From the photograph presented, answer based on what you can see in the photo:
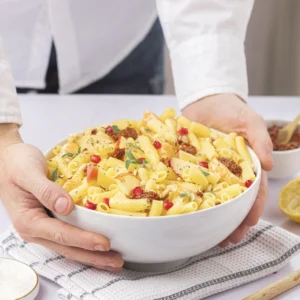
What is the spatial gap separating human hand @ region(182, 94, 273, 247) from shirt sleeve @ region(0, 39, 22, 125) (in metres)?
0.36

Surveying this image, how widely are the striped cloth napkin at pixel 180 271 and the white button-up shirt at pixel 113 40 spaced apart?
0.92 feet

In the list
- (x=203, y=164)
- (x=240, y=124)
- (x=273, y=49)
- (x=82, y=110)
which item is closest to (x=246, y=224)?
(x=203, y=164)

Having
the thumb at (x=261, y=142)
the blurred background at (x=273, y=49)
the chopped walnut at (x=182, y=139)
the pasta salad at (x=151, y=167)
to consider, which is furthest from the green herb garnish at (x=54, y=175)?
the blurred background at (x=273, y=49)

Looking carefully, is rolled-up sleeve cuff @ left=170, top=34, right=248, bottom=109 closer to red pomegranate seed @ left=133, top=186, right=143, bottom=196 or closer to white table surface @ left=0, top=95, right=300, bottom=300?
white table surface @ left=0, top=95, right=300, bottom=300

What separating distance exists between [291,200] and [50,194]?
0.48m

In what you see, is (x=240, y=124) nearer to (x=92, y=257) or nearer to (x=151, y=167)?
(x=151, y=167)

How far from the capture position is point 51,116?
1769 millimetres

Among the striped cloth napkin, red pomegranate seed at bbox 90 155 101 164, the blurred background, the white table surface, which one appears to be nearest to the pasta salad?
red pomegranate seed at bbox 90 155 101 164

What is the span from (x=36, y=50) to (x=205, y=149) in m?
0.75

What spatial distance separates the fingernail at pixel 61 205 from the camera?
1.00 metres

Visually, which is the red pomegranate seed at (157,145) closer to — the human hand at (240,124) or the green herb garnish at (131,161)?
the green herb garnish at (131,161)

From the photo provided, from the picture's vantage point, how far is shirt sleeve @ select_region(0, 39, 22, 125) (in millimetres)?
1262

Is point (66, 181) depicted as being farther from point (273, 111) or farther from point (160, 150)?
point (273, 111)

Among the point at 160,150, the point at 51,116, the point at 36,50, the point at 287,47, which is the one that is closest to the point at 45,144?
the point at 51,116
